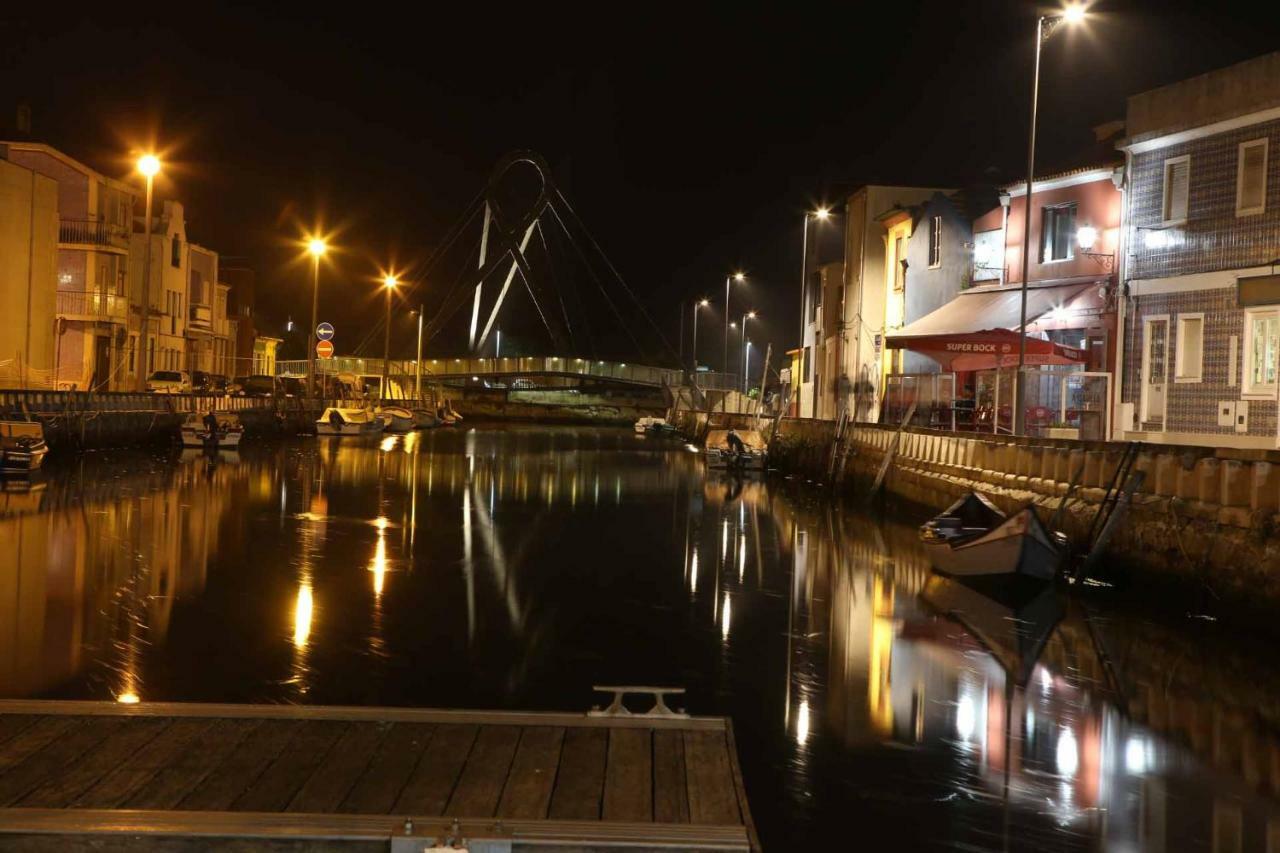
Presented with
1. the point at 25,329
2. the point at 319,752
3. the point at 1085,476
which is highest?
the point at 25,329

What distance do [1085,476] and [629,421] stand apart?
108162 mm

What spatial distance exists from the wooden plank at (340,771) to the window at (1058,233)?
30216 mm

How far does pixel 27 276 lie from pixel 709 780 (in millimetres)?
47703

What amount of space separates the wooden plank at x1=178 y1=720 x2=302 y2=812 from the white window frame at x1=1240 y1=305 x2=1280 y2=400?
2241cm

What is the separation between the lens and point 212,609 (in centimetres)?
1567

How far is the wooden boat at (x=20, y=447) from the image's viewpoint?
31.3 meters

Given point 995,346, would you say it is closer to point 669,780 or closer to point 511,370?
point 669,780

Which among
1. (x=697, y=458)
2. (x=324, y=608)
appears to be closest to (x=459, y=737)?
(x=324, y=608)

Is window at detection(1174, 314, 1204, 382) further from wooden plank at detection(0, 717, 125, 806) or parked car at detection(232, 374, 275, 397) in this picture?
parked car at detection(232, 374, 275, 397)

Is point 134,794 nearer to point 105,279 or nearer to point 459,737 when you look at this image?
point 459,737

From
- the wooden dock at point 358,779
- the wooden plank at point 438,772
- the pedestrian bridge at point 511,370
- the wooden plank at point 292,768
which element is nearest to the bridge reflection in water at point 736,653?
the wooden dock at point 358,779

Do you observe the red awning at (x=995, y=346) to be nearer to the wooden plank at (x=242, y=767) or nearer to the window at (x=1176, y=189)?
the window at (x=1176, y=189)

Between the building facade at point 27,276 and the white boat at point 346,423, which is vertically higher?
the building facade at point 27,276

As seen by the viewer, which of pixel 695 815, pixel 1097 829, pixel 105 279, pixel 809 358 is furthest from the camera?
pixel 809 358
